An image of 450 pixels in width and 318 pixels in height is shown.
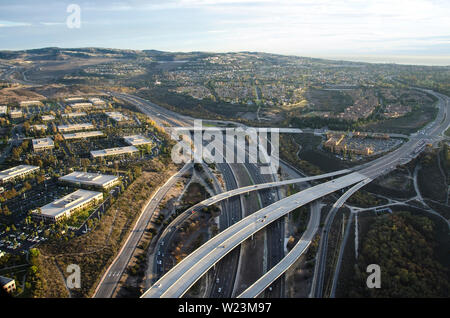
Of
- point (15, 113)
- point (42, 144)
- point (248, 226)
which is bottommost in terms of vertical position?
point (248, 226)

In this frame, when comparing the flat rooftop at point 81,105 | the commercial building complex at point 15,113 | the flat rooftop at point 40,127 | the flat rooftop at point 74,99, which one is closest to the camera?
the flat rooftop at point 40,127

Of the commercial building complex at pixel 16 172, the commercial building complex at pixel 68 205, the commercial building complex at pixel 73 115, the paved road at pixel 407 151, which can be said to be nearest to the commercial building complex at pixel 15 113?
the commercial building complex at pixel 73 115

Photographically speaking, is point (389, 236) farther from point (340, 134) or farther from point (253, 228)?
point (340, 134)

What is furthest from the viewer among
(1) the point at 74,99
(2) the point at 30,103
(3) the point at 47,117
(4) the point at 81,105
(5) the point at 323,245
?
(1) the point at 74,99

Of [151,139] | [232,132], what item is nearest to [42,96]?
[151,139]

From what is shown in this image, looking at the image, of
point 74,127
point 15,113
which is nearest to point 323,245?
point 74,127

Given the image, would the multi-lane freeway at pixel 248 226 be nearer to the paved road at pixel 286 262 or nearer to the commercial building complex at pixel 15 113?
the paved road at pixel 286 262

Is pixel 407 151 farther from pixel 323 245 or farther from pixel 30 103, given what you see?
pixel 30 103
